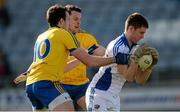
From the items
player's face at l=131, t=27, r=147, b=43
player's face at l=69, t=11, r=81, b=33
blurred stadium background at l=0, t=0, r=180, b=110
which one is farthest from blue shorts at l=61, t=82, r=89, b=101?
blurred stadium background at l=0, t=0, r=180, b=110

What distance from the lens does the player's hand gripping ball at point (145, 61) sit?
28.0 feet

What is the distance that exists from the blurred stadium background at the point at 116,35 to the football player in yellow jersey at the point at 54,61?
819 centimetres

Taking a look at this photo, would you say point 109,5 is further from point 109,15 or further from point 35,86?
point 35,86

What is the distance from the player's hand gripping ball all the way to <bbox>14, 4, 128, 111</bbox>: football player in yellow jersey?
0.72 feet

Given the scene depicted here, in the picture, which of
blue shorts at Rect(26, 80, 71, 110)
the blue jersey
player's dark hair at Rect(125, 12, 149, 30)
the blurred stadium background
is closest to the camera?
blue shorts at Rect(26, 80, 71, 110)

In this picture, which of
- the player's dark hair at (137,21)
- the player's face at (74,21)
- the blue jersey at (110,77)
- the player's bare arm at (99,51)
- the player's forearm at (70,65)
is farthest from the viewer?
the player's bare arm at (99,51)

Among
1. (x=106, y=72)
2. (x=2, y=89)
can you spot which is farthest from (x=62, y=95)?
(x=2, y=89)

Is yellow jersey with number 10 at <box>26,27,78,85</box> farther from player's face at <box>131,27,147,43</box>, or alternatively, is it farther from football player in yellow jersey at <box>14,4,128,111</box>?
player's face at <box>131,27,147,43</box>

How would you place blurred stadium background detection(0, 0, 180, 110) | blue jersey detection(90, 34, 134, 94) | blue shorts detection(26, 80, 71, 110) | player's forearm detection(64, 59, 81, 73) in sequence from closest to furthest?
blue shorts detection(26, 80, 71, 110) → blue jersey detection(90, 34, 134, 94) → player's forearm detection(64, 59, 81, 73) → blurred stadium background detection(0, 0, 180, 110)

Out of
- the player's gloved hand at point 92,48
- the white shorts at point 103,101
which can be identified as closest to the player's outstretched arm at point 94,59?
the white shorts at point 103,101

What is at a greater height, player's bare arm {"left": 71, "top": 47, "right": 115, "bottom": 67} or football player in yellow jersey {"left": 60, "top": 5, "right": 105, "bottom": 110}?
player's bare arm {"left": 71, "top": 47, "right": 115, "bottom": 67}

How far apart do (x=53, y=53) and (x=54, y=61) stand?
0.30 ft

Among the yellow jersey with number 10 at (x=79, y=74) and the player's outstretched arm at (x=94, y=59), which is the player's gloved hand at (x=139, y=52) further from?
the yellow jersey with number 10 at (x=79, y=74)

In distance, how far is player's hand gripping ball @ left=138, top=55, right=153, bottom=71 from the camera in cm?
854
